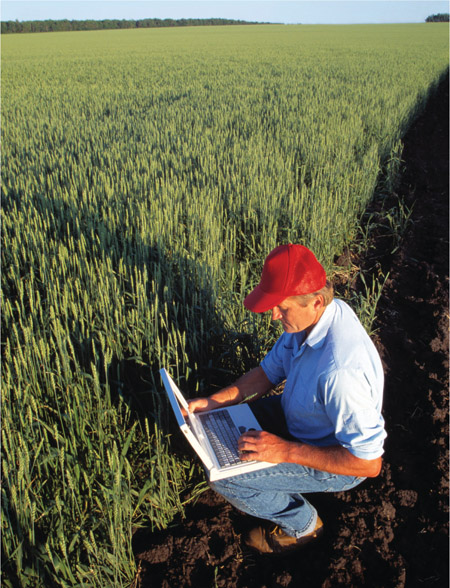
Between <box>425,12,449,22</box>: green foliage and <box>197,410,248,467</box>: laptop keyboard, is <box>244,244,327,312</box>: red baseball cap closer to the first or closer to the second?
<box>197,410,248,467</box>: laptop keyboard

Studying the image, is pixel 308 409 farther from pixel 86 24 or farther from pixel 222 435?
pixel 86 24

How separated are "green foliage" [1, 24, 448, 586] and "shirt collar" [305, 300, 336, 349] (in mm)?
634

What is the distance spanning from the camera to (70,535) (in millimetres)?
1422

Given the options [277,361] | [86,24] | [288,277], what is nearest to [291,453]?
[277,361]

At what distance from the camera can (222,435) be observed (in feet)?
5.45

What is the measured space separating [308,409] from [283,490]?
1.21ft

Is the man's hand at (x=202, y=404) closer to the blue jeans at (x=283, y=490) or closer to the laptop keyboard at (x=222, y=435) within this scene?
the laptop keyboard at (x=222, y=435)

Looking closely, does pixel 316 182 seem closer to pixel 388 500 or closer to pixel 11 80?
pixel 388 500

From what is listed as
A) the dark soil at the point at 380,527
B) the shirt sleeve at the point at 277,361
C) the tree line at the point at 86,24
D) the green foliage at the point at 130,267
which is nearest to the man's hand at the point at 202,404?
the green foliage at the point at 130,267

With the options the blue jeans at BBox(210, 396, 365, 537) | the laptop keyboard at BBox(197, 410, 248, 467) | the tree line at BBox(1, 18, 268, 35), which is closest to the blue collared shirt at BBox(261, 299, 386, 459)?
the blue jeans at BBox(210, 396, 365, 537)

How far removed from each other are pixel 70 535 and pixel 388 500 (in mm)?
1289

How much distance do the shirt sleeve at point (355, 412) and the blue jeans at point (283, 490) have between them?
0.91 ft

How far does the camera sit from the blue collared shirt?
1.35 m

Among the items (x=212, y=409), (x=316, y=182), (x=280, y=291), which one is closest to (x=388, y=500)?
(x=212, y=409)
